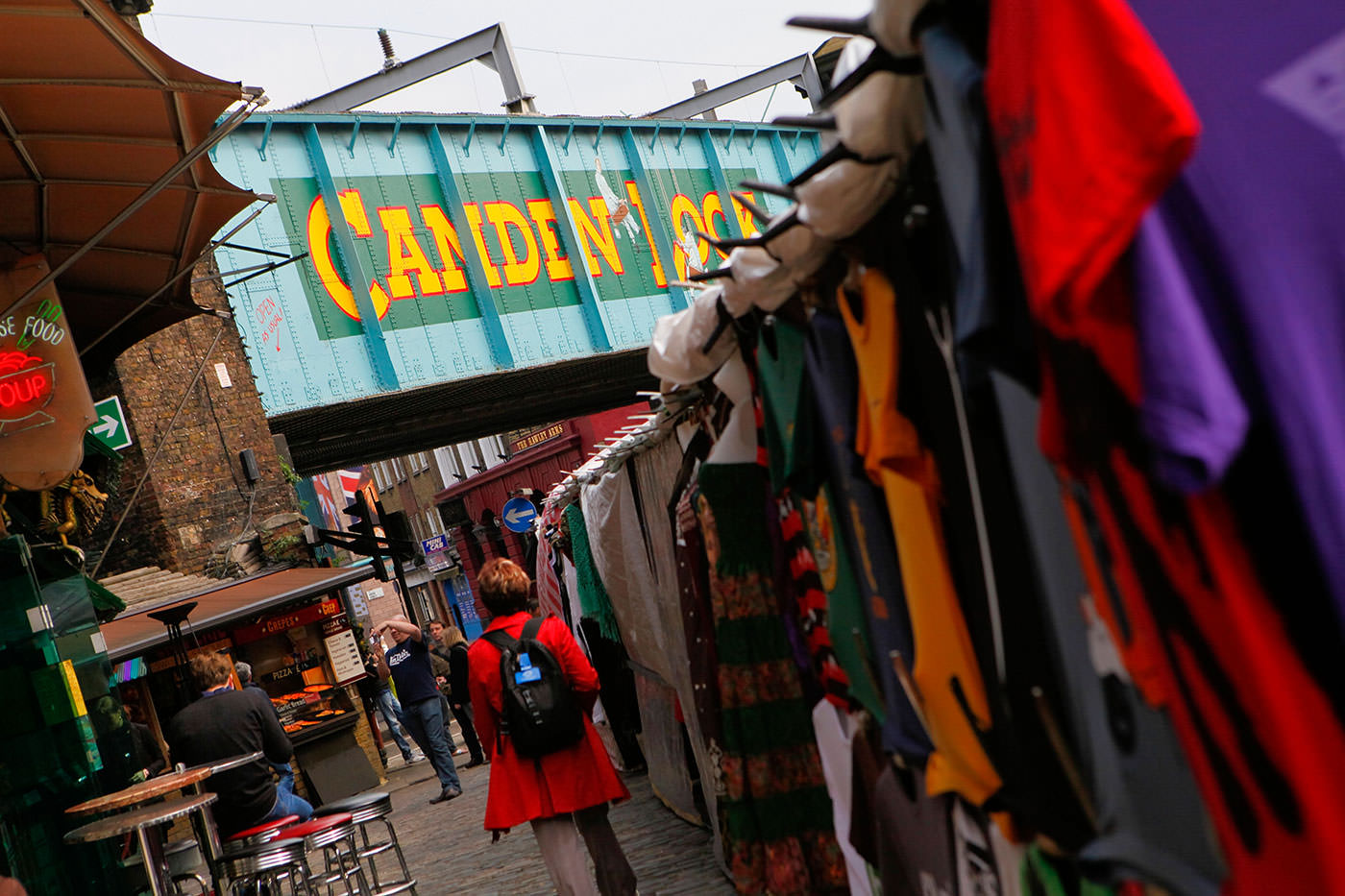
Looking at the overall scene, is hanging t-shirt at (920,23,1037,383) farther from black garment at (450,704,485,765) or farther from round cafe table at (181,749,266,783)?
black garment at (450,704,485,765)

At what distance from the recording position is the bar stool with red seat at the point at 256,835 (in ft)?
22.4

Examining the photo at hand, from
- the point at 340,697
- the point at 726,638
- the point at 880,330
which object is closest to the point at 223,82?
the point at 726,638

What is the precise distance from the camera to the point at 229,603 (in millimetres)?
12477

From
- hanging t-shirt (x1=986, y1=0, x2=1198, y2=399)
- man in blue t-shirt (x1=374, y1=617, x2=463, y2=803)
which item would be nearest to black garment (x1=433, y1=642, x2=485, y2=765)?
man in blue t-shirt (x1=374, y1=617, x2=463, y2=803)

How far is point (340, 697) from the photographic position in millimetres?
14953

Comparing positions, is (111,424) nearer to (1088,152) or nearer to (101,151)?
(101,151)

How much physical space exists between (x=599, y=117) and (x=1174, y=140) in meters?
17.4

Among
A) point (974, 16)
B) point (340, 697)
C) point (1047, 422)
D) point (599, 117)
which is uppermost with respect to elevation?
point (599, 117)

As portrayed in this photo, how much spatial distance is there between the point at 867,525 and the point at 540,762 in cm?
360

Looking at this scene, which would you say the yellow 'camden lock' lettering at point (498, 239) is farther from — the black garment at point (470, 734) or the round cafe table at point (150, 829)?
the round cafe table at point (150, 829)

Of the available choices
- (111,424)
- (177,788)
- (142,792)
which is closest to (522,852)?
(177,788)

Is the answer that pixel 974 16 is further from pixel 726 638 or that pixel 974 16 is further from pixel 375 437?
pixel 375 437

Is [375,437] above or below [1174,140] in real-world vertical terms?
above

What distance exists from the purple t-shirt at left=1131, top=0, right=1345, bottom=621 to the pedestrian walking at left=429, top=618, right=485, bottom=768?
916 cm
